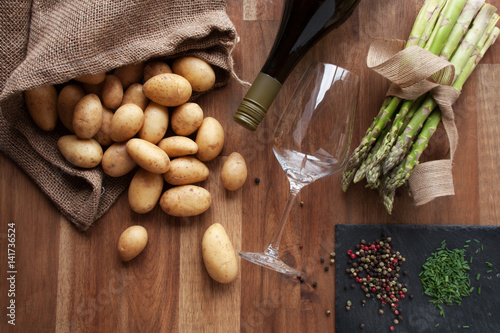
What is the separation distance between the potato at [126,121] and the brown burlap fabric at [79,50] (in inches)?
3.5

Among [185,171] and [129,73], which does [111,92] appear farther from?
[185,171]

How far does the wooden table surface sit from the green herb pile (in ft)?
0.28

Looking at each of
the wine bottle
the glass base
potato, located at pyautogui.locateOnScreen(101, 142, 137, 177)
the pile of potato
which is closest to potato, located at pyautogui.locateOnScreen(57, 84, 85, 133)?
the pile of potato

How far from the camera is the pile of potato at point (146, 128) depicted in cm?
79

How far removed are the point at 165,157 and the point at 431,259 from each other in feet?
2.06

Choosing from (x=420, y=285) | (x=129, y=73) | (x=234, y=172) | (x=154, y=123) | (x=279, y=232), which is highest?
(x=129, y=73)

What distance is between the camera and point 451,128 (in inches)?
31.9

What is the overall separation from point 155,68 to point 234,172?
0.92 feet

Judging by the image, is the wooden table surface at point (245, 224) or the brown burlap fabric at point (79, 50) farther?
the wooden table surface at point (245, 224)

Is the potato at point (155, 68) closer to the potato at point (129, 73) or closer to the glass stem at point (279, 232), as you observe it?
the potato at point (129, 73)

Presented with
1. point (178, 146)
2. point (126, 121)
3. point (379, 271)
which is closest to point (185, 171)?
point (178, 146)

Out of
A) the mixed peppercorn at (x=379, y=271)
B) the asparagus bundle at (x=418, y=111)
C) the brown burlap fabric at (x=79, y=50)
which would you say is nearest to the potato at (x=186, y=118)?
the brown burlap fabric at (x=79, y=50)

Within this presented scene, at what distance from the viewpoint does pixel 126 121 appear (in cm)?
78

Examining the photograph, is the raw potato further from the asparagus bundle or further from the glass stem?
the asparagus bundle
